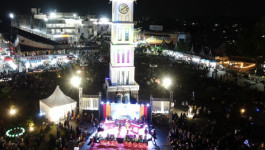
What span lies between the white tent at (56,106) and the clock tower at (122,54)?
5608 mm

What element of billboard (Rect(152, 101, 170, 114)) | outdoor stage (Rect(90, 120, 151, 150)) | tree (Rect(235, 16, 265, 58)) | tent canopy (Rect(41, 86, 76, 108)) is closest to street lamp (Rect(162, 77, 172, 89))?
billboard (Rect(152, 101, 170, 114))

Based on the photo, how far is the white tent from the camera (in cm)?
2280

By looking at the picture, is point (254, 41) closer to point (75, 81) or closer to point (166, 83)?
point (166, 83)

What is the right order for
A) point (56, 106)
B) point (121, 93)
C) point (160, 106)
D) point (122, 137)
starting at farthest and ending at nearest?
point (121, 93) → point (160, 106) → point (56, 106) → point (122, 137)

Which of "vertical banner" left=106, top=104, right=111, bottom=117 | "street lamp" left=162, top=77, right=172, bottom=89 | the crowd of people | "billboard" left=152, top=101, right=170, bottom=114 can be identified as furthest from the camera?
"street lamp" left=162, top=77, right=172, bottom=89

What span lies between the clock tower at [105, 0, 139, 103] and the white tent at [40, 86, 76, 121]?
561 centimetres

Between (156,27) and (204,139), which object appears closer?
(204,139)

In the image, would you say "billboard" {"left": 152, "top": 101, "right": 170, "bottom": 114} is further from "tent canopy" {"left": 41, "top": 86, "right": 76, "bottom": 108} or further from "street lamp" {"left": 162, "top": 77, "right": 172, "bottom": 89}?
"tent canopy" {"left": 41, "top": 86, "right": 76, "bottom": 108}

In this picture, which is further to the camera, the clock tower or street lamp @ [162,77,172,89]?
street lamp @ [162,77,172,89]

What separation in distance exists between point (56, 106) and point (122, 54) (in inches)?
387

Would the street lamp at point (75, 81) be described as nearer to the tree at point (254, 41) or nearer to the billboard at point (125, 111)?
the billboard at point (125, 111)

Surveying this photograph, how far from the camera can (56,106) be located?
899 inches

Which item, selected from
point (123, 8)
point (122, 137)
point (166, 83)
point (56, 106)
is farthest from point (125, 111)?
point (123, 8)

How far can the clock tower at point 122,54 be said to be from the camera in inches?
1039
